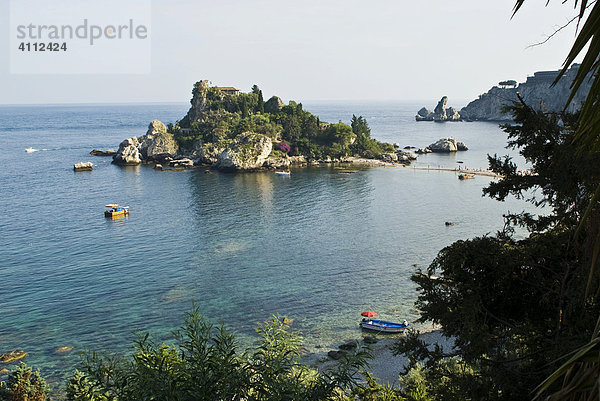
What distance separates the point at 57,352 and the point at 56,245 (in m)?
21.2

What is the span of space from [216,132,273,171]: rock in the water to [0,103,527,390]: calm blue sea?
177 inches

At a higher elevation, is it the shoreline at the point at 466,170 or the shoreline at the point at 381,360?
the shoreline at the point at 466,170

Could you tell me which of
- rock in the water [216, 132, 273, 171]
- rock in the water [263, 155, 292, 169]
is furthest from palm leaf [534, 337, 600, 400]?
rock in the water [263, 155, 292, 169]

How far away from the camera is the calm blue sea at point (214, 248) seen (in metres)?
33.8

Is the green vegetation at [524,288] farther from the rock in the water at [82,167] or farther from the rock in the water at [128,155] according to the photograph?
the rock in the water at [128,155]

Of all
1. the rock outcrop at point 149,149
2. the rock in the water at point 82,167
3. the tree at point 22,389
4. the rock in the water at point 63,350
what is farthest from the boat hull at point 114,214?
the rock outcrop at point 149,149

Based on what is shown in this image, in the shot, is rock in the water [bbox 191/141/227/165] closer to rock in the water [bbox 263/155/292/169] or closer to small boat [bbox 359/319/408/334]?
rock in the water [bbox 263/155/292/169]

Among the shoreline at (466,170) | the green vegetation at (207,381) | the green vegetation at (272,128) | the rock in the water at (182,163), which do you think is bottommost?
the green vegetation at (207,381)

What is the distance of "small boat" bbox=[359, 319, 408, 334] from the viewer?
3173 cm

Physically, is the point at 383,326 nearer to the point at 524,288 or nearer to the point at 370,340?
the point at 370,340

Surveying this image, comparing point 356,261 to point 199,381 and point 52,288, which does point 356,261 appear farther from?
point 199,381

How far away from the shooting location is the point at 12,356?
29031 millimetres

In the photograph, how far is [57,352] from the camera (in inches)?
1168

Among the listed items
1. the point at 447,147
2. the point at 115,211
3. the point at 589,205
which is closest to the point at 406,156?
the point at 447,147
